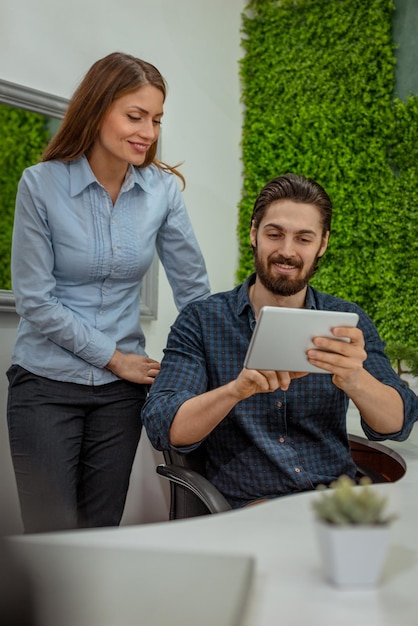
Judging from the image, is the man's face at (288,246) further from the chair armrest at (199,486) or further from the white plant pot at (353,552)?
the white plant pot at (353,552)

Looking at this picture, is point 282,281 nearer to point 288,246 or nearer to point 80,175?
point 288,246

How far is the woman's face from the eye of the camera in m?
2.12

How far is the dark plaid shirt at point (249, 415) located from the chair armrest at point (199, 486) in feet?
0.29

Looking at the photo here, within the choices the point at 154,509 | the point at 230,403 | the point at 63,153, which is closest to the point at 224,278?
the point at 154,509

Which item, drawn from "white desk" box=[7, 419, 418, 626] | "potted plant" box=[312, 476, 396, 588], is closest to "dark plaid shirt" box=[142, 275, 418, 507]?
"white desk" box=[7, 419, 418, 626]

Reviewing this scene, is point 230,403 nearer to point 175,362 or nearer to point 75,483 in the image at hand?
point 175,362

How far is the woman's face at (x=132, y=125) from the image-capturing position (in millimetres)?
2125

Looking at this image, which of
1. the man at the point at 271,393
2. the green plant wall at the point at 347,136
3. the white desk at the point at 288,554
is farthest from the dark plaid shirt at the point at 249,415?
the green plant wall at the point at 347,136

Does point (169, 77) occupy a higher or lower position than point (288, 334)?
higher

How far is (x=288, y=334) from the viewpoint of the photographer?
1560mm

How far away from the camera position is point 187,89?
150 inches

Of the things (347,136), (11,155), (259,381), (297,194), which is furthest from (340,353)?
(347,136)

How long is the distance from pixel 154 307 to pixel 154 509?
2.87 feet

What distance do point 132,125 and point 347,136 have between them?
1882mm
